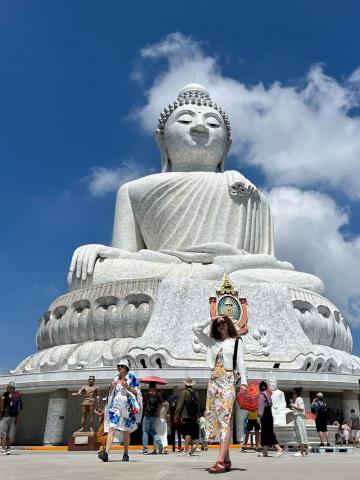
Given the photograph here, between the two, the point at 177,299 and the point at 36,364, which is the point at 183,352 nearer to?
the point at 177,299

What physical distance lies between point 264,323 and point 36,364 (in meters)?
5.71

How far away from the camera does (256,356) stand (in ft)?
44.4

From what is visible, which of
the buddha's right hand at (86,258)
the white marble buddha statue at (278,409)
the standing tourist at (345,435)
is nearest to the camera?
the white marble buddha statue at (278,409)

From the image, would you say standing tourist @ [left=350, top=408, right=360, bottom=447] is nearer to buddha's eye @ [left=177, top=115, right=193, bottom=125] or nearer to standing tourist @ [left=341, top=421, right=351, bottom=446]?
standing tourist @ [left=341, top=421, right=351, bottom=446]

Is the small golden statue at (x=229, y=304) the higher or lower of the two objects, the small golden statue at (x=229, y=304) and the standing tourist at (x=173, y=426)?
the higher

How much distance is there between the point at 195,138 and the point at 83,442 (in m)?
12.9

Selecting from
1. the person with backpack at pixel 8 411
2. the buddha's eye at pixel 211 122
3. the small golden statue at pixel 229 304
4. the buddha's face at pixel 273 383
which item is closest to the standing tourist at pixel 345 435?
the buddha's face at pixel 273 383

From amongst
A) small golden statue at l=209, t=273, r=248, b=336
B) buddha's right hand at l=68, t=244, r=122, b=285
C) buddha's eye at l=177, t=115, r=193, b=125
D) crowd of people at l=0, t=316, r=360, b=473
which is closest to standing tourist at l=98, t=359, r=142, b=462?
crowd of people at l=0, t=316, r=360, b=473

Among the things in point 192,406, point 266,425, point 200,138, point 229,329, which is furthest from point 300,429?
point 200,138

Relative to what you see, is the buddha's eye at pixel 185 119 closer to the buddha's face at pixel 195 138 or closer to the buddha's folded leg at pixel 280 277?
the buddha's face at pixel 195 138

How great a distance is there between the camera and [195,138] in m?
19.6

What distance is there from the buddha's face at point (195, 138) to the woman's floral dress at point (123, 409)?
14.4 meters

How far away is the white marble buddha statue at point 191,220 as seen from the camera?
51.6 feet

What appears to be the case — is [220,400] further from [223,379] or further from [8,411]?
[8,411]
